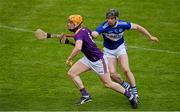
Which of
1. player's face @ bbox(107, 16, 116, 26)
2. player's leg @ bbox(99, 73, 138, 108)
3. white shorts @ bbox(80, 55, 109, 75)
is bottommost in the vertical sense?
player's leg @ bbox(99, 73, 138, 108)

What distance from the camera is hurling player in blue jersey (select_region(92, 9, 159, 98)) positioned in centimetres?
1748

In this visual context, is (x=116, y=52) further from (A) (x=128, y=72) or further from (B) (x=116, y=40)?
(A) (x=128, y=72)

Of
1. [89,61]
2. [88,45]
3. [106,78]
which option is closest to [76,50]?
[88,45]

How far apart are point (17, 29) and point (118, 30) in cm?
708

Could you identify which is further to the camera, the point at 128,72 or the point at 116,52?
the point at 116,52

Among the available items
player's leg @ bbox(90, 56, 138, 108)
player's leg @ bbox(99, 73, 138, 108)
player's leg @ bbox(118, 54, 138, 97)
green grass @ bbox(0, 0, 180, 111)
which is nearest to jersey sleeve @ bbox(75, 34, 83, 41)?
player's leg @ bbox(90, 56, 138, 108)

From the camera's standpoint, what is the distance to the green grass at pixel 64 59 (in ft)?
59.3

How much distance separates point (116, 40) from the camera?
707 inches

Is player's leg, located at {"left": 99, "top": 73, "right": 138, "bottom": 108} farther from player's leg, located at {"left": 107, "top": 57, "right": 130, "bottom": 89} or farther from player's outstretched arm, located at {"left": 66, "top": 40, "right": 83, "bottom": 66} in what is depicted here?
player's outstretched arm, located at {"left": 66, "top": 40, "right": 83, "bottom": 66}

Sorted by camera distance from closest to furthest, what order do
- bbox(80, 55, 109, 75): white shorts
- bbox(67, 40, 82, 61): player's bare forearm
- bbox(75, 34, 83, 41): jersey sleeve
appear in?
1. bbox(67, 40, 82, 61): player's bare forearm
2. bbox(75, 34, 83, 41): jersey sleeve
3. bbox(80, 55, 109, 75): white shorts

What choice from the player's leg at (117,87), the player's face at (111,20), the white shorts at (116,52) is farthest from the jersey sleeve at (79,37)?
the white shorts at (116,52)

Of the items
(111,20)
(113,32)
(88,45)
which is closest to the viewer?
(88,45)

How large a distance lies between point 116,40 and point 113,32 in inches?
13.6

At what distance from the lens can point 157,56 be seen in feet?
71.2
